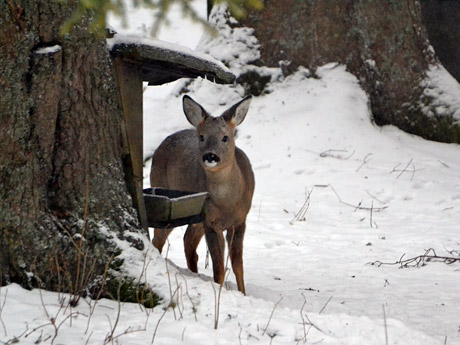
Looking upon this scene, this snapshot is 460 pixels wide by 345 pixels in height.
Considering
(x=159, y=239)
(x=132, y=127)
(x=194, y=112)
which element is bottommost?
(x=159, y=239)

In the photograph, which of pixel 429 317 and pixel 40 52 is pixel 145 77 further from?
pixel 429 317

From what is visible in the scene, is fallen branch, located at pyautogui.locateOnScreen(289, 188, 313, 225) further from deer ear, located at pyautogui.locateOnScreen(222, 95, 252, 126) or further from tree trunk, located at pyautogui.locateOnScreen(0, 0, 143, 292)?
tree trunk, located at pyautogui.locateOnScreen(0, 0, 143, 292)

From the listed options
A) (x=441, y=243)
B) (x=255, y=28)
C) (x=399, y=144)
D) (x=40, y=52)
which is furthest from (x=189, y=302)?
(x=255, y=28)

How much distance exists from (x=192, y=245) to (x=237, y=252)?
0.62m

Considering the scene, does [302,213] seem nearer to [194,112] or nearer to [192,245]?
[192,245]

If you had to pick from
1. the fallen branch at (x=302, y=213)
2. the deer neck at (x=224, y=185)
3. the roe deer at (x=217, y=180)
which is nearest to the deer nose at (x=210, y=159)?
the roe deer at (x=217, y=180)

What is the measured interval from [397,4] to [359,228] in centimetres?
446

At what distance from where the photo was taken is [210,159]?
20.1 ft

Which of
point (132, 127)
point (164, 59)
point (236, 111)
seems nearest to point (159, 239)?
point (236, 111)

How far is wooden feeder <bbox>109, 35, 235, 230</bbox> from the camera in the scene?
5.01 meters

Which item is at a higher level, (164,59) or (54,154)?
(164,59)

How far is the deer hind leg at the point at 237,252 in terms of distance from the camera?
6.04 m

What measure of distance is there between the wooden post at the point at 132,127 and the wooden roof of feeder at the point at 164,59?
9 centimetres

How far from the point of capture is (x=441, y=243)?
26.0 ft
